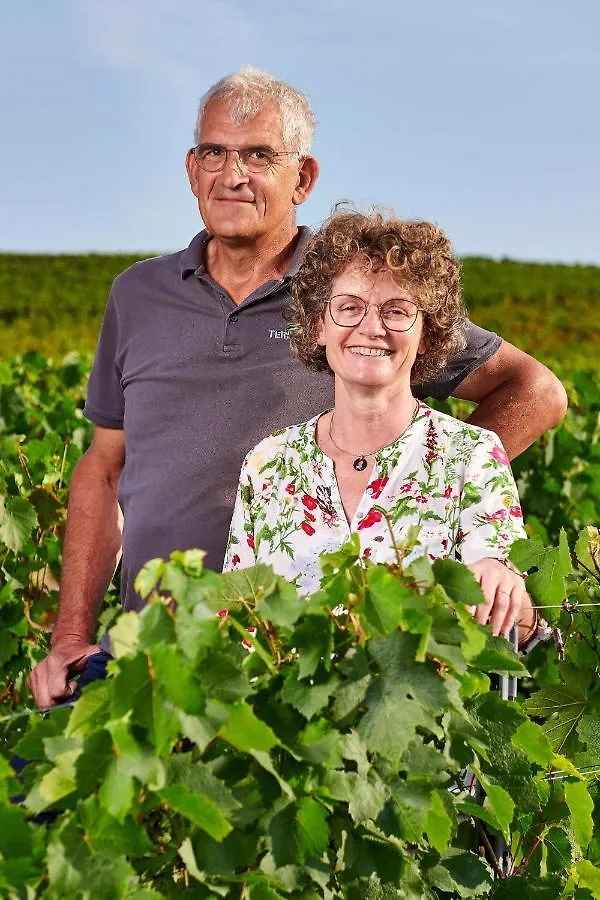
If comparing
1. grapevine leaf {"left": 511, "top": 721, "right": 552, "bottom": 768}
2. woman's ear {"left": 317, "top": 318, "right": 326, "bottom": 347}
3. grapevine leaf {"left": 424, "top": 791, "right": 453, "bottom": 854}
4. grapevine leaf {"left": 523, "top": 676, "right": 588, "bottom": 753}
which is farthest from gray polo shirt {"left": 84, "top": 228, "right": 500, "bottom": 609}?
grapevine leaf {"left": 424, "top": 791, "right": 453, "bottom": 854}

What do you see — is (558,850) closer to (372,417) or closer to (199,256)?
(372,417)

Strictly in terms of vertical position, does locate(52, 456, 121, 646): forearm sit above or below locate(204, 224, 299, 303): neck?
below

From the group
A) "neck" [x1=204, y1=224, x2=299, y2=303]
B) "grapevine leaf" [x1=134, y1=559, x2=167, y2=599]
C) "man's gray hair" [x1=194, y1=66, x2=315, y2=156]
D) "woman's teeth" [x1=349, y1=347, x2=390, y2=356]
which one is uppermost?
"man's gray hair" [x1=194, y1=66, x2=315, y2=156]

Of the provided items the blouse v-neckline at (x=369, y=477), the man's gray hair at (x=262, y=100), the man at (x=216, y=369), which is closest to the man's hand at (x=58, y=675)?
the man at (x=216, y=369)

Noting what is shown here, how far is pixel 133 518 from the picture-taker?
3.26m

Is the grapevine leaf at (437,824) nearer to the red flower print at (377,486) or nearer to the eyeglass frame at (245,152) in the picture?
the red flower print at (377,486)

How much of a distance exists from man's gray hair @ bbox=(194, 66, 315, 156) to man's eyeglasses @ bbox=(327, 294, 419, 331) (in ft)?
3.02

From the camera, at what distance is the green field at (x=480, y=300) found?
98.1ft

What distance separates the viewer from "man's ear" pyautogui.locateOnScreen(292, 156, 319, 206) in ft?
11.1

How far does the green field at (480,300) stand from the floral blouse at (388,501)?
2137 cm

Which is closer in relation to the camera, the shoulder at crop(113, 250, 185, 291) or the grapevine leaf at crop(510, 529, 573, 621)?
the grapevine leaf at crop(510, 529, 573, 621)

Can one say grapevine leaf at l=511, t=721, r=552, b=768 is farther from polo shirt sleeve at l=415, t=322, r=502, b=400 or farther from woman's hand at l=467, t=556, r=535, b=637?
polo shirt sleeve at l=415, t=322, r=502, b=400

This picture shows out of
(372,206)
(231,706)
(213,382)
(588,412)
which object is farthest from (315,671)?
(588,412)

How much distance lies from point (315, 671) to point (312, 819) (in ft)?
0.62
